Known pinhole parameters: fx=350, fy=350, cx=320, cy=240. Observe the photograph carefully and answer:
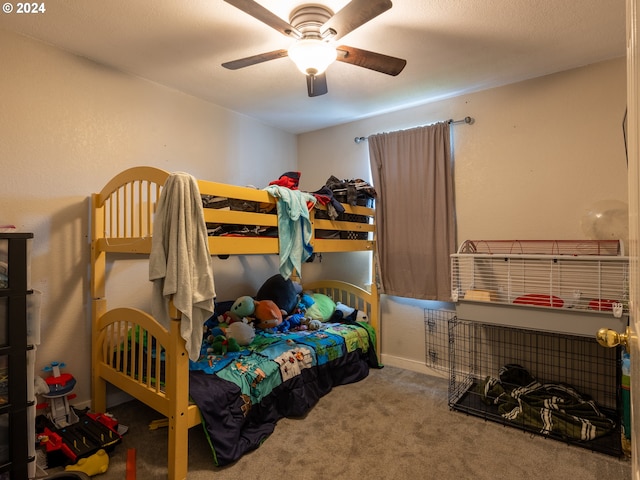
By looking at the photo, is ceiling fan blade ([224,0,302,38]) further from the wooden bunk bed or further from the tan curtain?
the tan curtain

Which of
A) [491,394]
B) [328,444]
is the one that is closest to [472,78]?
[491,394]

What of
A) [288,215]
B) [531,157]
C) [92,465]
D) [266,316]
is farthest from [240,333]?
[531,157]

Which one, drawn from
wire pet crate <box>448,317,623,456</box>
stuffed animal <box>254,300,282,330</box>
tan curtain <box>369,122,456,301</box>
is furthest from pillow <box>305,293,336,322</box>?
wire pet crate <box>448,317,623,456</box>

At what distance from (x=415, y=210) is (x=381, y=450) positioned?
6.24ft

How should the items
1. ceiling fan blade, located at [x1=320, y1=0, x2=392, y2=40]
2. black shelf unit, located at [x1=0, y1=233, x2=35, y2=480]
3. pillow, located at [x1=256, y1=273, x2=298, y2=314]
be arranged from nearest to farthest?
ceiling fan blade, located at [x1=320, y1=0, x2=392, y2=40], black shelf unit, located at [x1=0, y1=233, x2=35, y2=480], pillow, located at [x1=256, y1=273, x2=298, y2=314]

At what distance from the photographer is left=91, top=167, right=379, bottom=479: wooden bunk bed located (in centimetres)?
170

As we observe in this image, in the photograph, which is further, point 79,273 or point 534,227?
point 534,227

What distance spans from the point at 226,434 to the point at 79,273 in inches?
57.1

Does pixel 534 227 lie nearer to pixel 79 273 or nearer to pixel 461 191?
pixel 461 191

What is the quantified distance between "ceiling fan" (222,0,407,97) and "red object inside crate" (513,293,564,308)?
1553 millimetres

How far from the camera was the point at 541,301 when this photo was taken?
211cm

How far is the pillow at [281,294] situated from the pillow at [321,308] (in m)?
0.18

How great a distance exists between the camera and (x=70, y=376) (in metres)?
2.14

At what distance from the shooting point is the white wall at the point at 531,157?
2.35m
